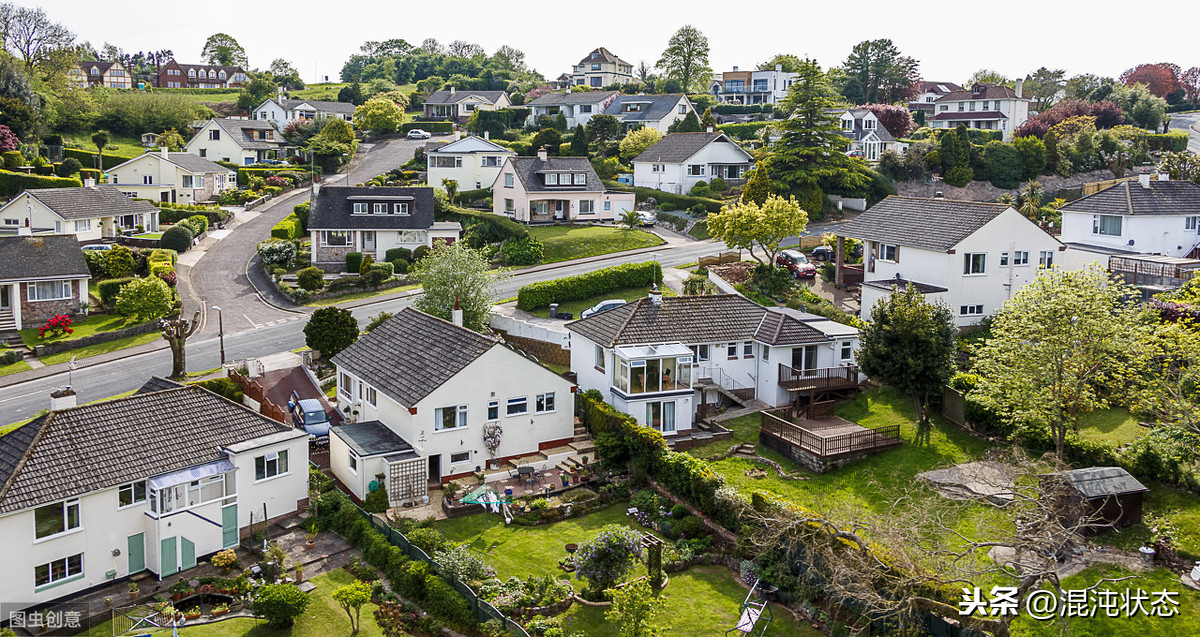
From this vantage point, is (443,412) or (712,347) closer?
(443,412)

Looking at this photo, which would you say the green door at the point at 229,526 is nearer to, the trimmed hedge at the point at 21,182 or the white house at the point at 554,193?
the white house at the point at 554,193

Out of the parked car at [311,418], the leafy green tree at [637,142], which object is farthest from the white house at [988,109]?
the parked car at [311,418]

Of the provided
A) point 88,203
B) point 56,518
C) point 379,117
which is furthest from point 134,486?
point 379,117

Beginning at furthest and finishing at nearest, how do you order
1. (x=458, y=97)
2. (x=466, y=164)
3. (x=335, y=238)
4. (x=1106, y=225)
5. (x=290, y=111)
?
1. (x=458, y=97)
2. (x=290, y=111)
3. (x=466, y=164)
4. (x=335, y=238)
5. (x=1106, y=225)

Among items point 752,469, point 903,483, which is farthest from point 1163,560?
point 752,469

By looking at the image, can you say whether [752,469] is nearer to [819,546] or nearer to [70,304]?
[819,546]

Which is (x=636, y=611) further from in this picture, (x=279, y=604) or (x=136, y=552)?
(x=136, y=552)

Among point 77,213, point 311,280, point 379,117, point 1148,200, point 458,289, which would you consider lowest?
point 311,280
